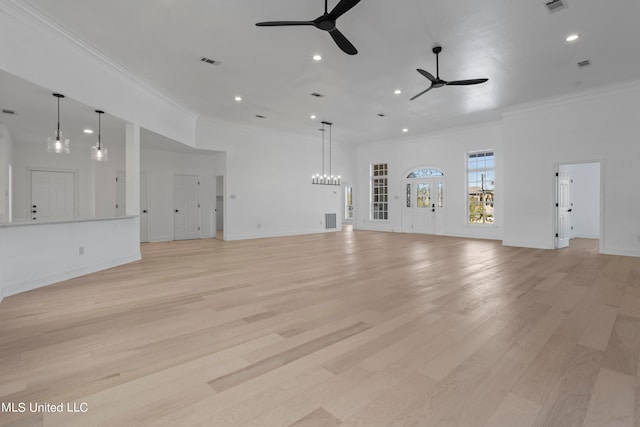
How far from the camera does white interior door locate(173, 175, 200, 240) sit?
9320 millimetres

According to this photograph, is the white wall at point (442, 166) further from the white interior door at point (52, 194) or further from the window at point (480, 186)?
the white interior door at point (52, 194)

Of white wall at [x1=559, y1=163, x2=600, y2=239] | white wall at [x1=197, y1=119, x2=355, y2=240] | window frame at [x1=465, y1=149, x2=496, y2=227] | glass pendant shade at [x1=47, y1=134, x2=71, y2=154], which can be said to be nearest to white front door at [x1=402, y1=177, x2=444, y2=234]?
window frame at [x1=465, y1=149, x2=496, y2=227]

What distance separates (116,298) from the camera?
3574mm

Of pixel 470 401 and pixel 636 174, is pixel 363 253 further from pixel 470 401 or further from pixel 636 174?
pixel 636 174

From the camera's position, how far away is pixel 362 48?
15.7ft

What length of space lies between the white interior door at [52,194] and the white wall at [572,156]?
1117cm

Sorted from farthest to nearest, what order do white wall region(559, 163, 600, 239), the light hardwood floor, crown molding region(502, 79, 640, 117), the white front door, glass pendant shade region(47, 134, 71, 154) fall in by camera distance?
the white front door
white wall region(559, 163, 600, 239)
crown molding region(502, 79, 640, 117)
glass pendant shade region(47, 134, 71, 154)
the light hardwood floor

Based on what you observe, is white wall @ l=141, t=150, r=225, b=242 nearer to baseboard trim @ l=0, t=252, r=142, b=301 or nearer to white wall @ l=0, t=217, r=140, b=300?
white wall @ l=0, t=217, r=140, b=300

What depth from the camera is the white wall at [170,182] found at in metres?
8.79

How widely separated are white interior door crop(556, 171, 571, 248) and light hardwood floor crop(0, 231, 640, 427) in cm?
321

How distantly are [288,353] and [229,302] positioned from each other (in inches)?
55.3

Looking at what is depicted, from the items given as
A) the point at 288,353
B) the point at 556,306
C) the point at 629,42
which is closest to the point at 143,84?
the point at 288,353

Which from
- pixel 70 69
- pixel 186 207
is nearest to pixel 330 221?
pixel 186 207

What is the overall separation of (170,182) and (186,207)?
0.89 meters
